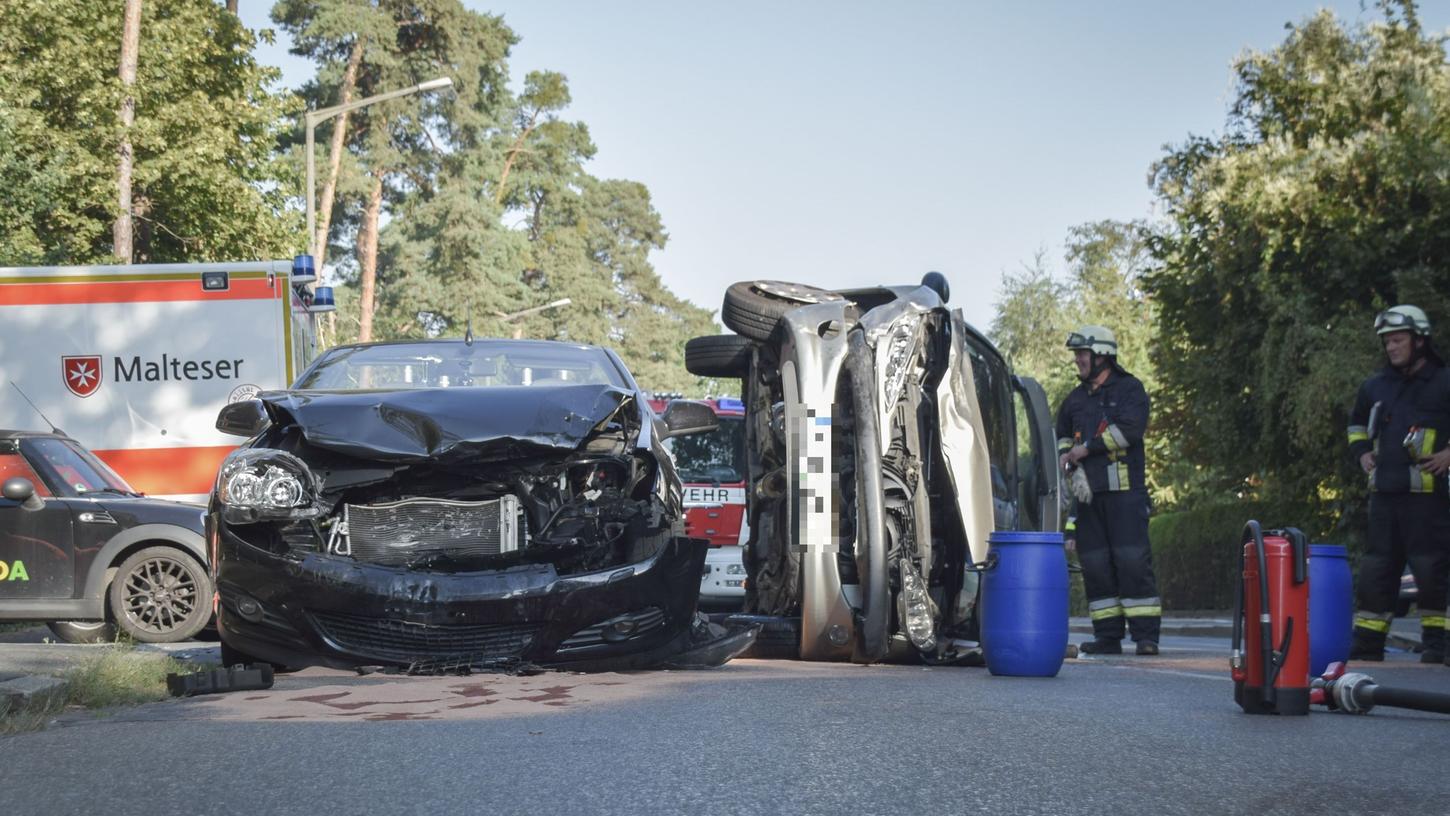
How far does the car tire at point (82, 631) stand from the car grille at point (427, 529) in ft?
19.6

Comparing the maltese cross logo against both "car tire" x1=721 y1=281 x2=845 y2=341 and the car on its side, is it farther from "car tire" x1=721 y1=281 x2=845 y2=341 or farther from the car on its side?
"car tire" x1=721 y1=281 x2=845 y2=341

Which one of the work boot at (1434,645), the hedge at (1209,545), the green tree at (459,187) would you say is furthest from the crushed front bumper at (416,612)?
the green tree at (459,187)

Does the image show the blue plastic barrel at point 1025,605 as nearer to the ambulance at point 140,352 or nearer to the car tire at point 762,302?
the car tire at point 762,302

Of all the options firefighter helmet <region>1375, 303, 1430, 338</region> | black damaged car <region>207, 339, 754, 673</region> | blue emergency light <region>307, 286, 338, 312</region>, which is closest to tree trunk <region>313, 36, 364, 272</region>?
blue emergency light <region>307, 286, 338, 312</region>

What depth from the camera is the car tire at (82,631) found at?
13023mm

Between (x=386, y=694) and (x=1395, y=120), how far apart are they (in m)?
19.8

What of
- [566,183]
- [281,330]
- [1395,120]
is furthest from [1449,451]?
[566,183]

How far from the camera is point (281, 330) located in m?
16.2

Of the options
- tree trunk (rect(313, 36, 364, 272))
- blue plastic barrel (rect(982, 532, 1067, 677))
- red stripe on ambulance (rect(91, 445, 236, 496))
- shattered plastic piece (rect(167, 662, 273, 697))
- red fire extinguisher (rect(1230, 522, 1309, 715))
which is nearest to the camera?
red fire extinguisher (rect(1230, 522, 1309, 715))

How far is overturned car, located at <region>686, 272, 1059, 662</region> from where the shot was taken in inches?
357

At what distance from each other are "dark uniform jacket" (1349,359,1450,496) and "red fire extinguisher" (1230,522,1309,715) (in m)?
3.68

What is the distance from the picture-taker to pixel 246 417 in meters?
8.23

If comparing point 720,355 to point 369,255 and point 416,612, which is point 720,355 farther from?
point 369,255

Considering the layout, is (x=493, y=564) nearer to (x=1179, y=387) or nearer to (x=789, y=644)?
(x=789, y=644)
